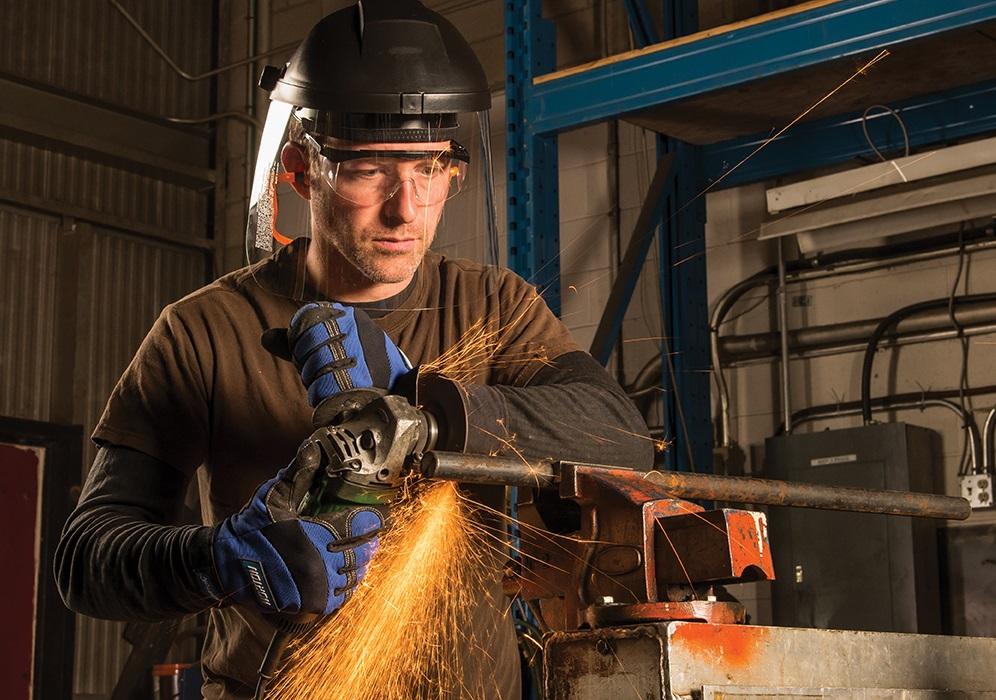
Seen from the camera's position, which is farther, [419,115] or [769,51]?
[769,51]

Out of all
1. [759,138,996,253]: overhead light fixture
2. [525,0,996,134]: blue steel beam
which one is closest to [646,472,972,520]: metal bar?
[525,0,996,134]: blue steel beam

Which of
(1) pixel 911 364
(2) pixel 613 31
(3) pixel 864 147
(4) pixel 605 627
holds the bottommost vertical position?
(4) pixel 605 627

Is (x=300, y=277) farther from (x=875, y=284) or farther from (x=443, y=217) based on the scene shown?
(x=875, y=284)

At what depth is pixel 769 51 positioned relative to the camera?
11.7 ft

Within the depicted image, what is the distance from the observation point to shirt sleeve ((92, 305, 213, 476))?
1.89 meters

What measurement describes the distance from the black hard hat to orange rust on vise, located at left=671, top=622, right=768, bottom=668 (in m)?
0.84

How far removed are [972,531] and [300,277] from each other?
116 inches

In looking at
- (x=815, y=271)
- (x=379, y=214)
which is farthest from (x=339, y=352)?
(x=815, y=271)

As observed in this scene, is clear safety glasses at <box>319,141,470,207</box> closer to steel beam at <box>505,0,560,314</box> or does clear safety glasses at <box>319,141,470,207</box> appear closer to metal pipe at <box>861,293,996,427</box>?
steel beam at <box>505,0,560,314</box>

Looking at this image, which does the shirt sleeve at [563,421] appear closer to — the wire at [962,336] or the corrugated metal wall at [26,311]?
the wire at [962,336]

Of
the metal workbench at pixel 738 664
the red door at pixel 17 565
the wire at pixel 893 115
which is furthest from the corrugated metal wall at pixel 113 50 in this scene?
the metal workbench at pixel 738 664

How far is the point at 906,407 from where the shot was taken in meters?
4.46

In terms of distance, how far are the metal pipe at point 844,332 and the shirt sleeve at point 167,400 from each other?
119 inches

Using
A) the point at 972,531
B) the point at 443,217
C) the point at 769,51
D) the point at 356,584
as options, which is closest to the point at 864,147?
the point at 769,51
